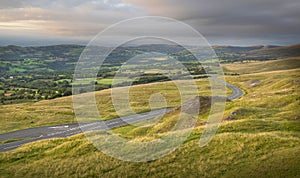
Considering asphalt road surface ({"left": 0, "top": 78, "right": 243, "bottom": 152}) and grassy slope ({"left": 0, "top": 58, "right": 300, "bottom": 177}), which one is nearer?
grassy slope ({"left": 0, "top": 58, "right": 300, "bottom": 177})

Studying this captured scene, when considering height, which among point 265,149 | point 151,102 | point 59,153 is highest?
point 265,149

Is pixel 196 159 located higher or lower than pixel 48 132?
higher

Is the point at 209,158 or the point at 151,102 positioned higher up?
the point at 209,158

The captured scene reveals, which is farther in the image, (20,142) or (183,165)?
(20,142)

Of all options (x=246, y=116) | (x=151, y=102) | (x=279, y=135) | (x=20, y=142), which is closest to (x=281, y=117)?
(x=246, y=116)

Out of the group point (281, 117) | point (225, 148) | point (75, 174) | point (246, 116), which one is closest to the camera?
point (75, 174)

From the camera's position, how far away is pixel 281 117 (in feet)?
139

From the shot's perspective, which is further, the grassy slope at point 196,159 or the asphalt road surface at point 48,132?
the asphalt road surface at point 48,132

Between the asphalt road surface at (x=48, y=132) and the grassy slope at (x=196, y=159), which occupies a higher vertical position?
the grassy slope at (x=196, y=159)

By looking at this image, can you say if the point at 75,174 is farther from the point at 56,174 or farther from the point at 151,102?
the point at 151,102

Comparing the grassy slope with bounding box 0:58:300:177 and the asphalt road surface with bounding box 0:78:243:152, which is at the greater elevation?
the grassy slope with bounding box 0:58:300:177

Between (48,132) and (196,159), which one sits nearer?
(196,159)

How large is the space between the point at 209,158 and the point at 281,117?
22017 mm

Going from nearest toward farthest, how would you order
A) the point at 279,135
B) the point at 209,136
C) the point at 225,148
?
the point at 225,148 < the point at 279,135 < the point at 209,136
